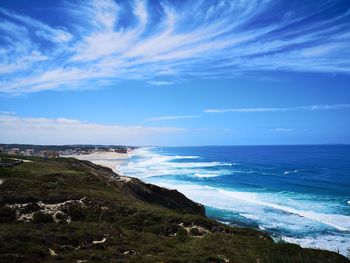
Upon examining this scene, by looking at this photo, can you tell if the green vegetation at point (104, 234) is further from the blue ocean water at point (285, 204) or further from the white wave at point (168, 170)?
the white wave at point (168, 170)

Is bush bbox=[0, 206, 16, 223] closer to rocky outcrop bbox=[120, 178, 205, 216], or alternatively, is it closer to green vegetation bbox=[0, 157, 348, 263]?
green vegetation bbox=[0, 157, 348, 263]

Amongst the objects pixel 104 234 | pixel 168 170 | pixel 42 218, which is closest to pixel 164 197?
pixel 42 218

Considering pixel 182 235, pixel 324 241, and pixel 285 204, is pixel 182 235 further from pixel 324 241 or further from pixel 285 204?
pixel 285 204

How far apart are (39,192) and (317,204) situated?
3642 cm

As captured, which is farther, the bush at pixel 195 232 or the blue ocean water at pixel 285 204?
the blue ocean water at pixel 285 204

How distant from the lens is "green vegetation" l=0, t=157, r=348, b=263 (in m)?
16.1

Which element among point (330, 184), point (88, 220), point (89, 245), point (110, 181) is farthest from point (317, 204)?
point (89, 245)

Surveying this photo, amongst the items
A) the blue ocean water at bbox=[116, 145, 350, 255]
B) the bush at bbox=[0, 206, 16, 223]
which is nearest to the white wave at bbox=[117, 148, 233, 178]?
the blue ocean water at bbox=[116, 145, 350, 255]

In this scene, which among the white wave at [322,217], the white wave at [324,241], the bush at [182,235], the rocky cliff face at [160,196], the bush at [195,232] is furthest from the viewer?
the white wave at [322,217]

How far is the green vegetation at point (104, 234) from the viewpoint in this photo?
1609 centimetres

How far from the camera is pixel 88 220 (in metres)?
23.1

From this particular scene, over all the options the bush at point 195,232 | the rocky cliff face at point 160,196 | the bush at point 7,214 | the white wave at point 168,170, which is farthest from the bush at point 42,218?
the white wave at point 168,170

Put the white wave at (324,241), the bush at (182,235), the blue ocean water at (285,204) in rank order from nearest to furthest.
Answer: the bush at (182,235) < the white wave at (324,241) < the blue ocean water at (285,204)

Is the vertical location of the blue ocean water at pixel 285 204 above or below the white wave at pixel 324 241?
above
